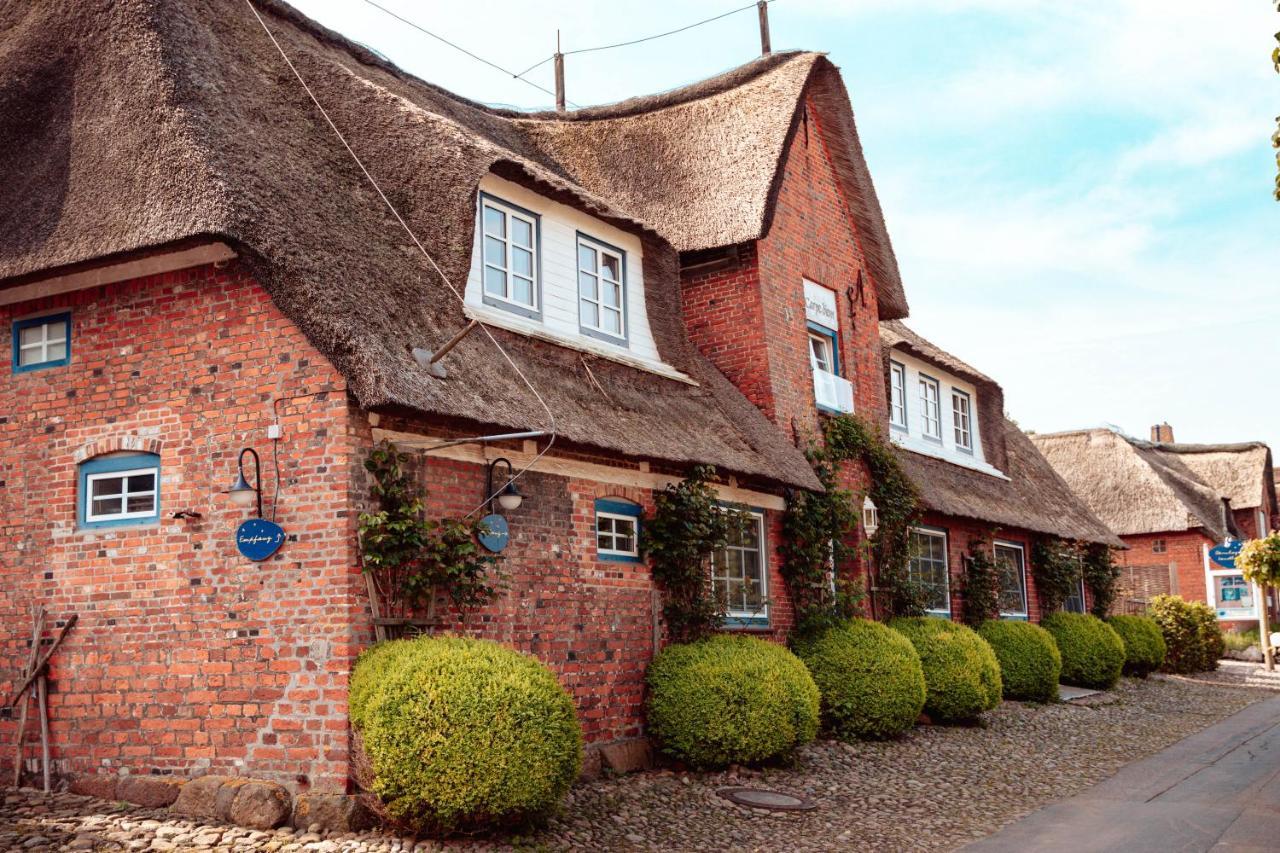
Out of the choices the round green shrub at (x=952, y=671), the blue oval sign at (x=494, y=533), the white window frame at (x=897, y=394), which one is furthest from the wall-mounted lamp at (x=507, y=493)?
the white window frame at (x=897, y=394)

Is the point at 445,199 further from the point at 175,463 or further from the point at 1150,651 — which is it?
the point at 1150,651

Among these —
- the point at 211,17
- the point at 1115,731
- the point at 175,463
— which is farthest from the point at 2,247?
the point at 1115,731

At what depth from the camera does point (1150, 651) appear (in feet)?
81.3

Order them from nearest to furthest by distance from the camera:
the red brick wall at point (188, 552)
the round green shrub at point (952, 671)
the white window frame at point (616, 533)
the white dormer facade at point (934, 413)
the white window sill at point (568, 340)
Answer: the red brick wall at point (188, 552) < the white window sill at point (568, 340) < the white window frame at point (616, 533) < the round green shrub at point (952, 671) < the white dormer facade at point (934, 413)

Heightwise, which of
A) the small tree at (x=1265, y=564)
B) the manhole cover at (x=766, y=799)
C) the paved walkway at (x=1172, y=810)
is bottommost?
the paved walkway at (x=1172, y=810)

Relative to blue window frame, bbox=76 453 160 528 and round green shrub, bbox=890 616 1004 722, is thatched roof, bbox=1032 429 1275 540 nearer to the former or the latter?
round green shrub, bbox=890 616 1004 722

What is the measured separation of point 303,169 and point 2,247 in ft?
8.33

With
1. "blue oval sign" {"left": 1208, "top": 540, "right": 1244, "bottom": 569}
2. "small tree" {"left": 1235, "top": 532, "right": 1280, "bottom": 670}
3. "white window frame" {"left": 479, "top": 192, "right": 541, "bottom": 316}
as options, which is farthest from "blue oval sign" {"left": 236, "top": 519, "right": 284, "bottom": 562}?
"blue oval sign" {"left": 1208, "top": 540, "right": 1244, "bottom": 569}

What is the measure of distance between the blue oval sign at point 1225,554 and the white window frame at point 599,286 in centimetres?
2894

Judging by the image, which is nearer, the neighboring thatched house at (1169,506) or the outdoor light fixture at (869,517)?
the outdoor light fixture at (869,517)

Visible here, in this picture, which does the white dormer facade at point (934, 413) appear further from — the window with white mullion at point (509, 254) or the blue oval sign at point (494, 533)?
the blue oval sign at point (494, 533)

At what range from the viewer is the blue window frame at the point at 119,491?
32.4 feet

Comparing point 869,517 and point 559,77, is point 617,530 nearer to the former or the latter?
point 869,517

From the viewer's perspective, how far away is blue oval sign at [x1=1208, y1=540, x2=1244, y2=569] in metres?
36.1
